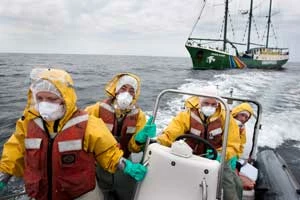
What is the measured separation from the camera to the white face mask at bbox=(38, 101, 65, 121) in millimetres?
1892

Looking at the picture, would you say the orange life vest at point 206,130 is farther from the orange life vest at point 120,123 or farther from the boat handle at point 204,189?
the boat handle at point 204,189

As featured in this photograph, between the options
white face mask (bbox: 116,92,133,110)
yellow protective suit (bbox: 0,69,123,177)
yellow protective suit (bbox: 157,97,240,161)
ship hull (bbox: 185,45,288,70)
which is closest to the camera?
yellow protective suit (bbox: 0,69,123,177)

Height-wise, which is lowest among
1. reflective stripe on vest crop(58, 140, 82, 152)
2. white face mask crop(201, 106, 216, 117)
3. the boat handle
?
the boat handle

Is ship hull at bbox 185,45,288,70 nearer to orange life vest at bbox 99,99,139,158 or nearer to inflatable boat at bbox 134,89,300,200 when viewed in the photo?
orange life vest at bbox 99,99,139,158

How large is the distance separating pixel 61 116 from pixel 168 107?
26.8 feet

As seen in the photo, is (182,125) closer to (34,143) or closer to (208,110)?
(208,110)

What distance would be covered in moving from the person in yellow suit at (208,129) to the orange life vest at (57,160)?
912 mm

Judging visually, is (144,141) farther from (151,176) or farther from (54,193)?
(54,193)

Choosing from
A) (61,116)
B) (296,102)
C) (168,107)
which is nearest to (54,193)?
(61,116)

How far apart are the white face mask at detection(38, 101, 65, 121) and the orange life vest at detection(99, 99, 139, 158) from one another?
3.33ft

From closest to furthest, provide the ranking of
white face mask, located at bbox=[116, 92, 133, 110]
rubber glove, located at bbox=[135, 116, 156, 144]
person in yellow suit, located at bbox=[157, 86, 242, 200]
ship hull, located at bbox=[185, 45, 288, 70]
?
rubber glove, located at bbox=[135, 116, 156, 144] → person in yellow suit, located at bbox=[157, 86, 242, 200] → white face mask, located at bbox=[116, 92, 133, 110] → ship hull, located at bbox=[185, 45, 288, 70]

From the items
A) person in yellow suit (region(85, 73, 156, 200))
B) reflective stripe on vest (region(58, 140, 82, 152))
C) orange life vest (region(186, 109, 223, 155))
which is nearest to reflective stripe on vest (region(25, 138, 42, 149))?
reflective stripe on vest (region(58, 140, 82, 152))

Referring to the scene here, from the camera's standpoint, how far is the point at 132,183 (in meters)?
3.06

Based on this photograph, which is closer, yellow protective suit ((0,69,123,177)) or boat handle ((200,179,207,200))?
boat handle ((200,179,207,200))
